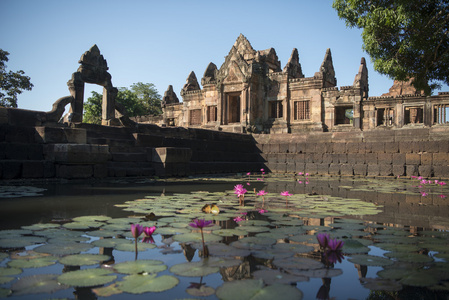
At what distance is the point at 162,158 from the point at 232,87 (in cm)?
1372

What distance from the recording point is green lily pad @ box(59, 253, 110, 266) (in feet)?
5.78

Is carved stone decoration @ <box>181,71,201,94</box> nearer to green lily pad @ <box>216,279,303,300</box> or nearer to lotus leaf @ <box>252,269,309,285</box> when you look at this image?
lotus leaf @ <box>252,269,309,285</box>

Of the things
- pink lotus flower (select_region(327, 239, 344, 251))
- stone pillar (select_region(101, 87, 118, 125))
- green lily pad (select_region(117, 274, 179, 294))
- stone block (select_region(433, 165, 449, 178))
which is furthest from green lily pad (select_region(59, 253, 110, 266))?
stone block (select_region(433, 165, 449, 178))

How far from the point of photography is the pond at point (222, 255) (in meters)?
1.46

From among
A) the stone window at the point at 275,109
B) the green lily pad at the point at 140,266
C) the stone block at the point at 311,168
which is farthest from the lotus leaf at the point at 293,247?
the stone window at the point at 275,109

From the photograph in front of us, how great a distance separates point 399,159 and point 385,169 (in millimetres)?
488

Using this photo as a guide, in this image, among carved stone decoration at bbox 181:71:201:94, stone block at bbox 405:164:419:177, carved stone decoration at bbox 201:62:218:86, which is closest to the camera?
stone block at bbox 405:164:419:177

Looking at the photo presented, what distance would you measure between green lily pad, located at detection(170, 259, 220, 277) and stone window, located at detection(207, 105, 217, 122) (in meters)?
21.7

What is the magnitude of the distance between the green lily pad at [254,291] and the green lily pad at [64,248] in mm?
963

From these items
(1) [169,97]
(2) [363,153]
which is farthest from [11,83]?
(2) [363,153]

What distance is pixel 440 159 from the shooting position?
32.5 feet

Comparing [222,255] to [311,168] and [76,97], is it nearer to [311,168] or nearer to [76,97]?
[76,97]

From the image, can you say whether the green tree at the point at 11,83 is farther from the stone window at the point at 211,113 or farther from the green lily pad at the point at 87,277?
the green lily pad at the point at 87,277

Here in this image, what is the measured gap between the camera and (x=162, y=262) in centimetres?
180
